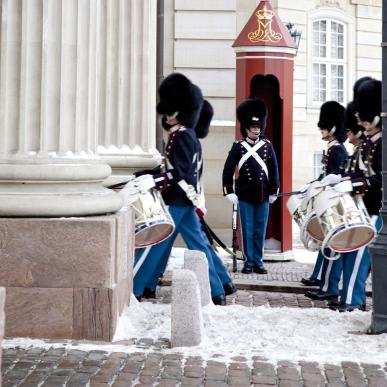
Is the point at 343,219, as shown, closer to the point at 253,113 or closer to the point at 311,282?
the point at 311,282

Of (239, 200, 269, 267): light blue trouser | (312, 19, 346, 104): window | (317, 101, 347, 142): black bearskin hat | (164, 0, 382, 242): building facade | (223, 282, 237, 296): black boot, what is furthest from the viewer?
(312, 19, 346, 104): window

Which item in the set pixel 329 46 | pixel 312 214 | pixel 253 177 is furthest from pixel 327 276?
pixel 329 46

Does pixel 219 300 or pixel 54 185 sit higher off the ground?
pixel 54 185

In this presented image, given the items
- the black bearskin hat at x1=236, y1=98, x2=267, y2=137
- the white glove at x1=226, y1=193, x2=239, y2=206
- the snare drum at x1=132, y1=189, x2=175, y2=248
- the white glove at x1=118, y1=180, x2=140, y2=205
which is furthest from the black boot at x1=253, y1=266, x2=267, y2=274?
the white glove at x1=118, y1=180, x2=140, y2=205

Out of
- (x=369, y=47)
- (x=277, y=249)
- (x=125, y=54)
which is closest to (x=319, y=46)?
(x=369, y=47)

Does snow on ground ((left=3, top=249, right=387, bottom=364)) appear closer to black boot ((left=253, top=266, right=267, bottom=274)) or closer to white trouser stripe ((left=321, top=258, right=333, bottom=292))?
white trouser stripe ((left=321, top=258, right=333, bottom=292))

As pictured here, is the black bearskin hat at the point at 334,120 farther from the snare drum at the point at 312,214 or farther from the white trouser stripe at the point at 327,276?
the snare drum at the point at 312,214

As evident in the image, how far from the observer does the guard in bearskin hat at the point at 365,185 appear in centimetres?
838

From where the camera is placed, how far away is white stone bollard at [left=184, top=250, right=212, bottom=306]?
26.1 ft

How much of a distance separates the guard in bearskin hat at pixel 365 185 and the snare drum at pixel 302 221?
0.39 meters

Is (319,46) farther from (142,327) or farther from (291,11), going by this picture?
(142,327)

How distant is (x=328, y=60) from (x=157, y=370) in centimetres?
2082

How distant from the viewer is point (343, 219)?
314 inches

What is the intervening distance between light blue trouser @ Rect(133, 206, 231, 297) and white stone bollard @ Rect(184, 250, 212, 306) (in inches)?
25.3
